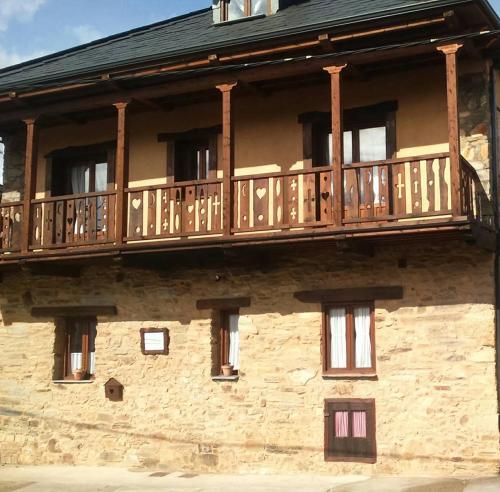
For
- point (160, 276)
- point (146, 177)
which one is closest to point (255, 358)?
point (160, 276)

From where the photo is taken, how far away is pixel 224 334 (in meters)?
13.3

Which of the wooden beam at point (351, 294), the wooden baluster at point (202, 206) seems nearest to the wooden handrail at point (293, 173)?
the wooden baluster at point (202, 206)

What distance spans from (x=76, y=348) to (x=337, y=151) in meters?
6.29

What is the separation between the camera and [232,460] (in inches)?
496

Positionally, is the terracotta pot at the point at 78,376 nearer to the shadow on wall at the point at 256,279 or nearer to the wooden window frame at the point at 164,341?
the shadow on wall at the point at 256,279

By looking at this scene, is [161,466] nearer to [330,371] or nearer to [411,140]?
[330,371]

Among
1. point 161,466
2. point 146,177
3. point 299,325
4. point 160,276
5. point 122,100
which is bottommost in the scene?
point 161,466

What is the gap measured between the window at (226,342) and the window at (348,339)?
5.11ft

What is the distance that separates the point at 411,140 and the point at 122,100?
467 cm

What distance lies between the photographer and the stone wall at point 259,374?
37.3 feet

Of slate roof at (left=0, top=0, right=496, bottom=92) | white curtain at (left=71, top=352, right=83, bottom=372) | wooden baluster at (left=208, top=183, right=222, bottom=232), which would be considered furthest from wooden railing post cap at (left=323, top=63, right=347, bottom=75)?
white curtain at (left=71, top=352, right=83, bottom=372)

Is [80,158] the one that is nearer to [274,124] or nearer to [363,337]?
[274,124]

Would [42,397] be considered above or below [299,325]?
below

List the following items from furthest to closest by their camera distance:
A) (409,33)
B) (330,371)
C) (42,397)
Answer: (42,397) → (330,371) → (409,33)
